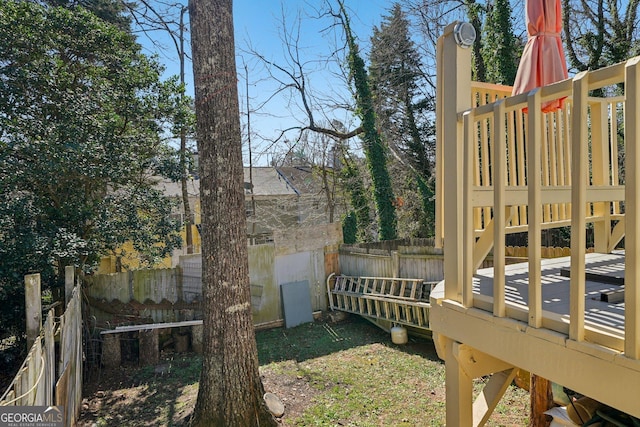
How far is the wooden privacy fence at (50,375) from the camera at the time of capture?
204 centimetres

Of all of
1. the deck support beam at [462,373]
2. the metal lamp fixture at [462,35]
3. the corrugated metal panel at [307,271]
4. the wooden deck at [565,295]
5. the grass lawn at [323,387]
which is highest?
the metal lamp fixture at [462,35]

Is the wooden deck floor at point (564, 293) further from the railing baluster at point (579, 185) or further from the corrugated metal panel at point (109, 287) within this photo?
the corrugated metal panel at point (109, 287)

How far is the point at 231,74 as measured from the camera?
3559 mm

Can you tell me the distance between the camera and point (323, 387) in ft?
15.0

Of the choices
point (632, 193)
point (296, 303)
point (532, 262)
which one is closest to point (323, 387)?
point (296, 303)

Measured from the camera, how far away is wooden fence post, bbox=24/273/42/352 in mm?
3208

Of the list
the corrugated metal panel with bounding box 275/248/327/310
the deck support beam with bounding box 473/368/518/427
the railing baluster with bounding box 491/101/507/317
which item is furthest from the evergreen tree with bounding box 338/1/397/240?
the railing baluster with bounding box 491/101/507/317

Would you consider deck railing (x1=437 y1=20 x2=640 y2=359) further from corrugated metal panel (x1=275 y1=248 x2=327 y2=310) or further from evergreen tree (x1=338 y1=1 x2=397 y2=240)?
evergreen tree (x1=338 y1=1 x2=397 y2=240)

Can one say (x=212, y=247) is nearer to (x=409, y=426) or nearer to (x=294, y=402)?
(x=294, y=402)

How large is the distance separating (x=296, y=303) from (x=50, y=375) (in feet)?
15.2

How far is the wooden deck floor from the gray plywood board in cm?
524

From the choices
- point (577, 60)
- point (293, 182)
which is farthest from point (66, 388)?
point (293, 182)

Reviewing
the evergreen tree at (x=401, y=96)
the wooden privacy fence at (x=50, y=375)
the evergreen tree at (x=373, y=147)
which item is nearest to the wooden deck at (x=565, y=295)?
the wooden privacy fence at (x=50, y=375)

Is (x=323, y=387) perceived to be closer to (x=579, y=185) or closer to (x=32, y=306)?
(x=32, y=306)
